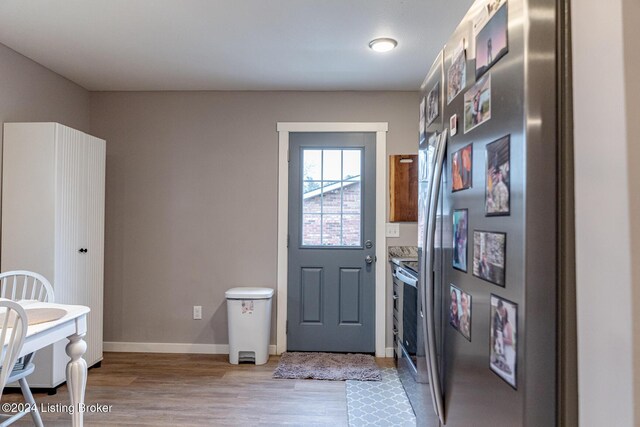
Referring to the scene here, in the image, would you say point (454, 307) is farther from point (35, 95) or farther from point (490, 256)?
point (35, 95)

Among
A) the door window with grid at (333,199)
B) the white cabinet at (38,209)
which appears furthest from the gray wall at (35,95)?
the door window with grid at (333,199)

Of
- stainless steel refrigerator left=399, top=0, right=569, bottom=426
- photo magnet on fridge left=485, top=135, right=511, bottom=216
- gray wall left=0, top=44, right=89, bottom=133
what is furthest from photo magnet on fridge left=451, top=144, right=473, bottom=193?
gray wall left=0, top=44, right=89, bottom=133

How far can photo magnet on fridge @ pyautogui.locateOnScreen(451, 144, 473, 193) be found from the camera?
1.00 m

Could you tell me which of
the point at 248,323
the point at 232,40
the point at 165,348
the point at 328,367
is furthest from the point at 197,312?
the point at 232,40

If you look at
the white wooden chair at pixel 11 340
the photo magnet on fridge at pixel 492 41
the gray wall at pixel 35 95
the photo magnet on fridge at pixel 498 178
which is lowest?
the white wooden chair at pixel 11 340

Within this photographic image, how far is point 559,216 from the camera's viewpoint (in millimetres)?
750

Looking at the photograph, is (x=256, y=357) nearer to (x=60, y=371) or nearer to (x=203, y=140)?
(x=60, y=371)

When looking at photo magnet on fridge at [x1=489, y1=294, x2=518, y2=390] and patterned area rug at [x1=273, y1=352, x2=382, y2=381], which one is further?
patterned area rug at [x1=273, y1=352, x2=382, y2=381]

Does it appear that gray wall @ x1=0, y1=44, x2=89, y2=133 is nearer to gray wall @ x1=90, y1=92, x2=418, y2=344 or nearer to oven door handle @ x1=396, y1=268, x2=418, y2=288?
gray wall @ x1=90, y1=92, x2=418, y2=344

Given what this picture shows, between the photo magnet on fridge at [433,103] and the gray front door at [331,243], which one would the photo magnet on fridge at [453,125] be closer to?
the photo magnet on fridge at [433,103]

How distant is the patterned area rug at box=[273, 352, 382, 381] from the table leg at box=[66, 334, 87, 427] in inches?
55.2

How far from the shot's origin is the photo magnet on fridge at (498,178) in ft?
2.64

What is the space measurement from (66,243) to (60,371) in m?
0.92

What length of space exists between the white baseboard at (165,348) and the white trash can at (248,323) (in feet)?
0.89
